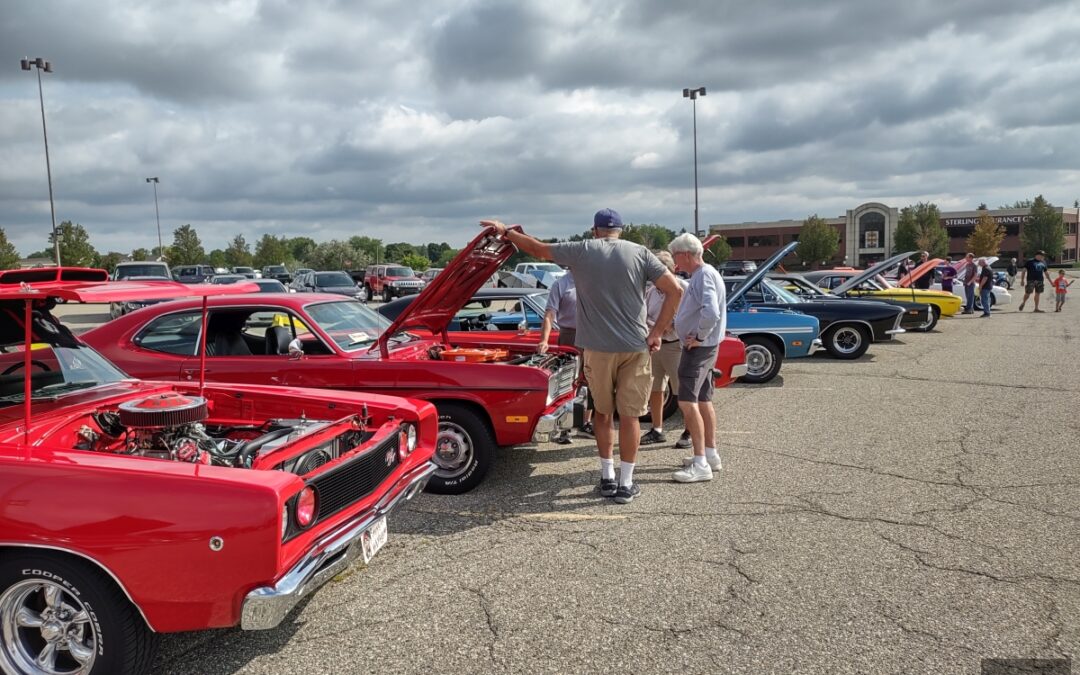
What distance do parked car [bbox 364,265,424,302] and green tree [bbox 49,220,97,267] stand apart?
88.1 feet

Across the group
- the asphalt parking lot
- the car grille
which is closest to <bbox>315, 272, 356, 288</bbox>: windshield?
the asphalt parking lot

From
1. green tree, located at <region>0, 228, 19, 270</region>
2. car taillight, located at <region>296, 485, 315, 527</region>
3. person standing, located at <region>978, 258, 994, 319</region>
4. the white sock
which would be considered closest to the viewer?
car taillight, located at <region>296, 485, 315, 527</region>

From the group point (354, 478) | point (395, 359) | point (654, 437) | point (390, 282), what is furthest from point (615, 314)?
point (390, 282)

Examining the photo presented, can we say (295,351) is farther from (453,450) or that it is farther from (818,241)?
(818,241)

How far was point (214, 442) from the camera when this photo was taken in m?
3.67

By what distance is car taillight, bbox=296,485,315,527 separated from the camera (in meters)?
2.99

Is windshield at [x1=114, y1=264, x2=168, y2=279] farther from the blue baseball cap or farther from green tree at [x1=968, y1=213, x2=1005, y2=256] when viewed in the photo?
green tree at [x1=968, y1=213, x2=1005, y2=256]

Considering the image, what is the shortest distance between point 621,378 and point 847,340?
8.96m

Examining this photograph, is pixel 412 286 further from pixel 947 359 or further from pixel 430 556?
pixel 430 556

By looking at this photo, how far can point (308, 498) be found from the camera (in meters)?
3.10

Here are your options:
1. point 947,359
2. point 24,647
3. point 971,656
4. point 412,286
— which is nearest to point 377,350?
point 24,647

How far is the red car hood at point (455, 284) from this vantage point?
218 inches

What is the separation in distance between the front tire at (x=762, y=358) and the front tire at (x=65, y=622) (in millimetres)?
8516

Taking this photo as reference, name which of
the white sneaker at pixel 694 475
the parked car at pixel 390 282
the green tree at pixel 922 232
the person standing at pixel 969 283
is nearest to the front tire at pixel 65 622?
the white sneaker at pixel 694 475
